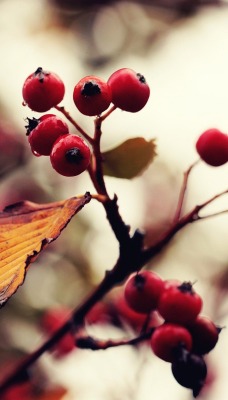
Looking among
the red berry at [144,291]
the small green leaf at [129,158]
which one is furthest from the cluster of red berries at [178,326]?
the small green leaf at [129,158]

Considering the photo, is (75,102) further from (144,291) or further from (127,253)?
(144,291)

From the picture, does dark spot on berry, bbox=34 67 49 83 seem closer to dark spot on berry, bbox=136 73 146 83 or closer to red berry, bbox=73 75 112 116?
red berry, bbox=73 75 112 116

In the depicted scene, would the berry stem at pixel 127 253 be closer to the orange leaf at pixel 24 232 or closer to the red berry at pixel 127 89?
the orange leaf at pixel 24 232

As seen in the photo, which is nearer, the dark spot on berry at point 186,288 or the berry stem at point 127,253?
the berry stem at point 127,253

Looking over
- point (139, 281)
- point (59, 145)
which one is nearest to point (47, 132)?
point (59, 145)

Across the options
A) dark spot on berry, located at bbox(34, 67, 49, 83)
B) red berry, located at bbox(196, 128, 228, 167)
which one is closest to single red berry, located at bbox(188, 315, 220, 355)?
red berry, located at bbox(196, 128, 228, 167)

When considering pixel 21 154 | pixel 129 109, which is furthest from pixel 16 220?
pixel 21 154
